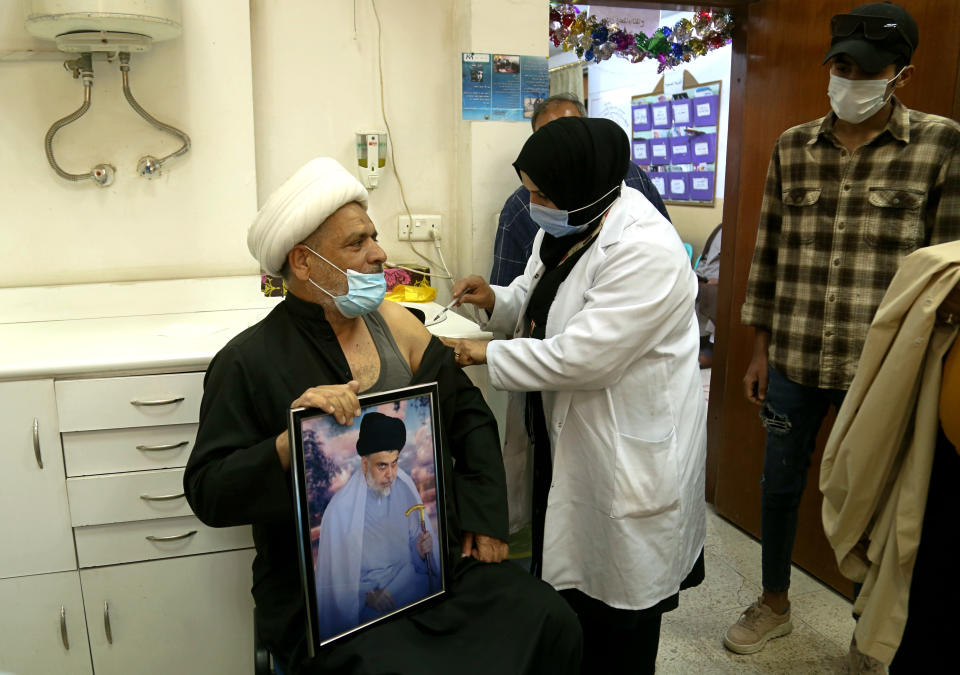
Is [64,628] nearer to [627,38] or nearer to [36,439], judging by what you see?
[36,439]

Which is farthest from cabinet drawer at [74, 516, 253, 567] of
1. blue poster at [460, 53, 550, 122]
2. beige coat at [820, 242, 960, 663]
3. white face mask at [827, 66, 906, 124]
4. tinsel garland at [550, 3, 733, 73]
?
tinsel garland at [550, 3, 733, 73]

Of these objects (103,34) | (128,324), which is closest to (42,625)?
(128,324)

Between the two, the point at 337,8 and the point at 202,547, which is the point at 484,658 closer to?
the point at 202,547

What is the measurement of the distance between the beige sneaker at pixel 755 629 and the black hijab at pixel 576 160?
1.39 metres

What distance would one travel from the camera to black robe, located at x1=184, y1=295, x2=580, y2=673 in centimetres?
130

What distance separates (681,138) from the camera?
19.0 feet

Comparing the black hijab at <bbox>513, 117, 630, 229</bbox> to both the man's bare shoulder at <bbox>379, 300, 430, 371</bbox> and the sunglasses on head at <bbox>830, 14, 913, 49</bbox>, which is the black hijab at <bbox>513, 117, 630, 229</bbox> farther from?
the sunglasses on head at <bbox>830, 14, 913, 49</bbox>

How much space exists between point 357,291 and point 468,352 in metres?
0.32

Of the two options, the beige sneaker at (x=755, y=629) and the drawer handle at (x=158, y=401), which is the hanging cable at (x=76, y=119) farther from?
the beige sneaker at (x=755, y=629)

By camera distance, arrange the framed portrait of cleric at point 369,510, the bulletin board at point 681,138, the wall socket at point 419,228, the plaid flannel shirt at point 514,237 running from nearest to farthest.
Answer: the framed portrait of cleric at point 369,510, the plaid flannel shirt at point 514,237, the wall socket at point 419,228, the bulletin board at point 681,138

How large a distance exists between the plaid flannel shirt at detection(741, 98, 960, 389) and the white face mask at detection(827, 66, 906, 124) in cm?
7

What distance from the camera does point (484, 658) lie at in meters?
1.29

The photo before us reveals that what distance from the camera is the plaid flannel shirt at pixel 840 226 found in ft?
5.94

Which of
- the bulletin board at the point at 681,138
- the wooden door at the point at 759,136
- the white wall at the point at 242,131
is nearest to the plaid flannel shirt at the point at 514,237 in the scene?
the white wall at the point at 242,131
